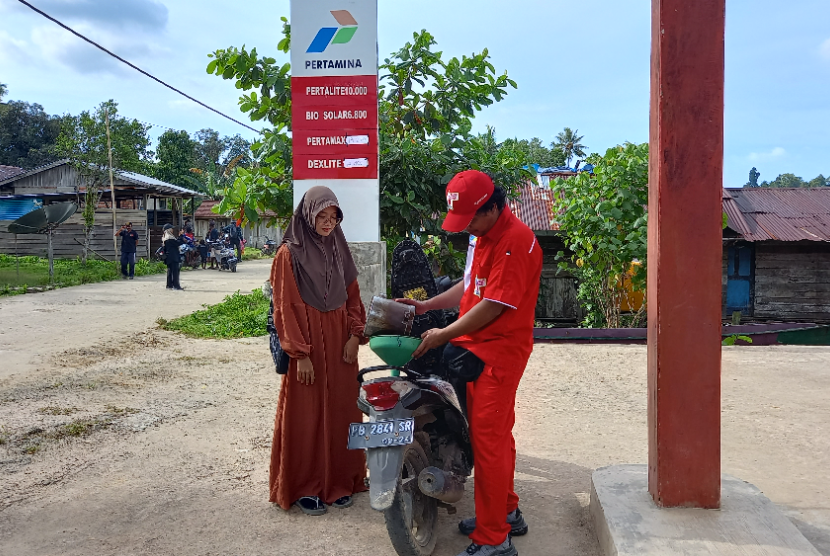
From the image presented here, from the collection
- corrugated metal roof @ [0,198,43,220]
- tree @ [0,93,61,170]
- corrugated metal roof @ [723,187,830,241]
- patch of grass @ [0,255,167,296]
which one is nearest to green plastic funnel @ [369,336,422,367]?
corrugated metal roof @ [723,187,830,241]

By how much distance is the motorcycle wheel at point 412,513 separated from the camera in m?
2.89

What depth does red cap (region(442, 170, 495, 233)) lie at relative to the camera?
2.83 meters

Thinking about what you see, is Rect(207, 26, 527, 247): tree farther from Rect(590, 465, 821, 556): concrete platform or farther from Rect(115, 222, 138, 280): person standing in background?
Rect(115, 222, 138, 280): person standing in background

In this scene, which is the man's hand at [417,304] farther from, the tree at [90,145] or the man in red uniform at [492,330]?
the tree at [90,145]

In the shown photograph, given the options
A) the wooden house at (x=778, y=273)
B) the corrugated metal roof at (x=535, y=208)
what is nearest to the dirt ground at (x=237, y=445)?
the corrugated metal roof at (x=535, y=208)

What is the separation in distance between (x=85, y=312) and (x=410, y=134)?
7142 millimetres

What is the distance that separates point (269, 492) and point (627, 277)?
698 cm

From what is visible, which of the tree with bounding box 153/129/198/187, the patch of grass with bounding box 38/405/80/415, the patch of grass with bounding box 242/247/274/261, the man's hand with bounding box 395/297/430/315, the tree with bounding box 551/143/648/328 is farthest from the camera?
the tree with bounding box 153/129/198/187

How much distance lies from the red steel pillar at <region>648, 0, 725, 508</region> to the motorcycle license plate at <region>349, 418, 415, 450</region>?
1.12 m

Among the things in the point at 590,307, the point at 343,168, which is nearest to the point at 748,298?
the point at 590,307

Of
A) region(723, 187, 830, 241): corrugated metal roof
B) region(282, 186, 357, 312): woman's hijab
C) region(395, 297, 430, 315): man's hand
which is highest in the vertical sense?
region(723, 187, 830, 241): corrugated metal roof

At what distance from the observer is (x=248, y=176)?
24.4 feet

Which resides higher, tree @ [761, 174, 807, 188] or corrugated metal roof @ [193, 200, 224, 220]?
tree @ [761, 174, 807, 188]

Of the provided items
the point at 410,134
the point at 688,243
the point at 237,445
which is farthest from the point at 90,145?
the point at 688,243
